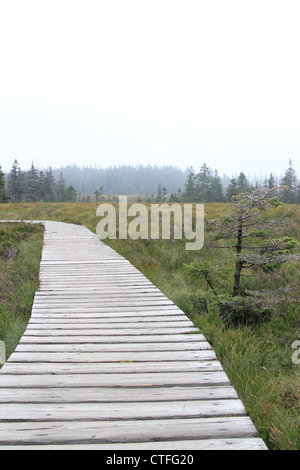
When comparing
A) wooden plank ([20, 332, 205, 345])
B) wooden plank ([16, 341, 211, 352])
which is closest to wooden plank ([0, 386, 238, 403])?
wooden plank ([16, 341, 211, 352])

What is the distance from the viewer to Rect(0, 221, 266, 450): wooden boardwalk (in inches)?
73.7

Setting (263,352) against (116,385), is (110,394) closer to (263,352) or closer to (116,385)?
(116,385)

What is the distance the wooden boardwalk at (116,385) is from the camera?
187 centimetres

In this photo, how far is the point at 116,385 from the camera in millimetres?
2400

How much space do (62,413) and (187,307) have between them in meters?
3.01

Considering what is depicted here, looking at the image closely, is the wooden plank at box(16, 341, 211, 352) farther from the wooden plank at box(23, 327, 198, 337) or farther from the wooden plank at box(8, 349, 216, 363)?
the wooden plank at box(23, 327, 198, 337)

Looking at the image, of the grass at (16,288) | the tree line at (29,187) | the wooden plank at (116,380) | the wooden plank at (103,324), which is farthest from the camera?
the tree line at (29,187)

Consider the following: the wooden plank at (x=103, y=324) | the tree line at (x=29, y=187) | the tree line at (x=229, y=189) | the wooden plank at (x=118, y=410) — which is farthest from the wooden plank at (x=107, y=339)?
the tree line at (x=29, y=187)

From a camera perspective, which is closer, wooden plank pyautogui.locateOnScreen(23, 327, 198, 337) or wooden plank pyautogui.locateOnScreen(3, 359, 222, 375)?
wooden plank pyautogui.locateOnScreen(3, 359, 222, 375)

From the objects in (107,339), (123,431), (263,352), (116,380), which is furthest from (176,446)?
(263,352)

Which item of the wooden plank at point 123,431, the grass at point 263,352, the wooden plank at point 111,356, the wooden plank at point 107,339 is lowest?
the grass at point 263,352

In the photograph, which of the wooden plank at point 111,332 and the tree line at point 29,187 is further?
the tree line at point 29,187

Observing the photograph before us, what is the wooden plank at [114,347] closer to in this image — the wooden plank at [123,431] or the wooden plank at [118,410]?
the wooden plank at [118,410]

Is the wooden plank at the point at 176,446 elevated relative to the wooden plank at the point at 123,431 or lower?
lower
